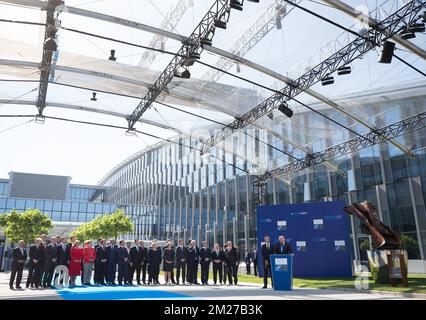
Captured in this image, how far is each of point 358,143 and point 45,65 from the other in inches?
556

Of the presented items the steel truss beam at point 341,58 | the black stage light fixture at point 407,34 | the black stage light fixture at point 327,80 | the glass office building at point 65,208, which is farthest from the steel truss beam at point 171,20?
the glass office building at point 65,208

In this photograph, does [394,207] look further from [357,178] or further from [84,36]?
[84,36]

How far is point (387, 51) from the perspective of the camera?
11.6 m

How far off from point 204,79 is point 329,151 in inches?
305

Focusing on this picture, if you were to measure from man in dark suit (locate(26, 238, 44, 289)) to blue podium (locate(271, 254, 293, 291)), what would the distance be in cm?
727

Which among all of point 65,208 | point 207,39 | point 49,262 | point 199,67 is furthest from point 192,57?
point 65,208

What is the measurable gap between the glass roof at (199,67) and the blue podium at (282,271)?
7.33m

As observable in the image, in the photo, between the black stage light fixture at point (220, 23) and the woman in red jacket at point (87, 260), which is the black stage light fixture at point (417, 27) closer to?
the black stage light fixture at point (220, 23)

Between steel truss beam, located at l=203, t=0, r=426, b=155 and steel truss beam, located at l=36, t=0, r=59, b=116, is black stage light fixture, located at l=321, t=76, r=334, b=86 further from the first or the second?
steel truss beam, located at l=36, t=0, r=59, b=116

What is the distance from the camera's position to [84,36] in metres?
13.2

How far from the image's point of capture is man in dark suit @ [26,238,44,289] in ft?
38.7

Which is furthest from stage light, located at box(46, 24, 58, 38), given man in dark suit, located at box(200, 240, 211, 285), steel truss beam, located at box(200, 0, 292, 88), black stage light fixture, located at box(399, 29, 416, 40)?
black stage light fixture, located at box(399, 29, 416, 40)

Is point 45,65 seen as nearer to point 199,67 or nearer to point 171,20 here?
point 171,20
